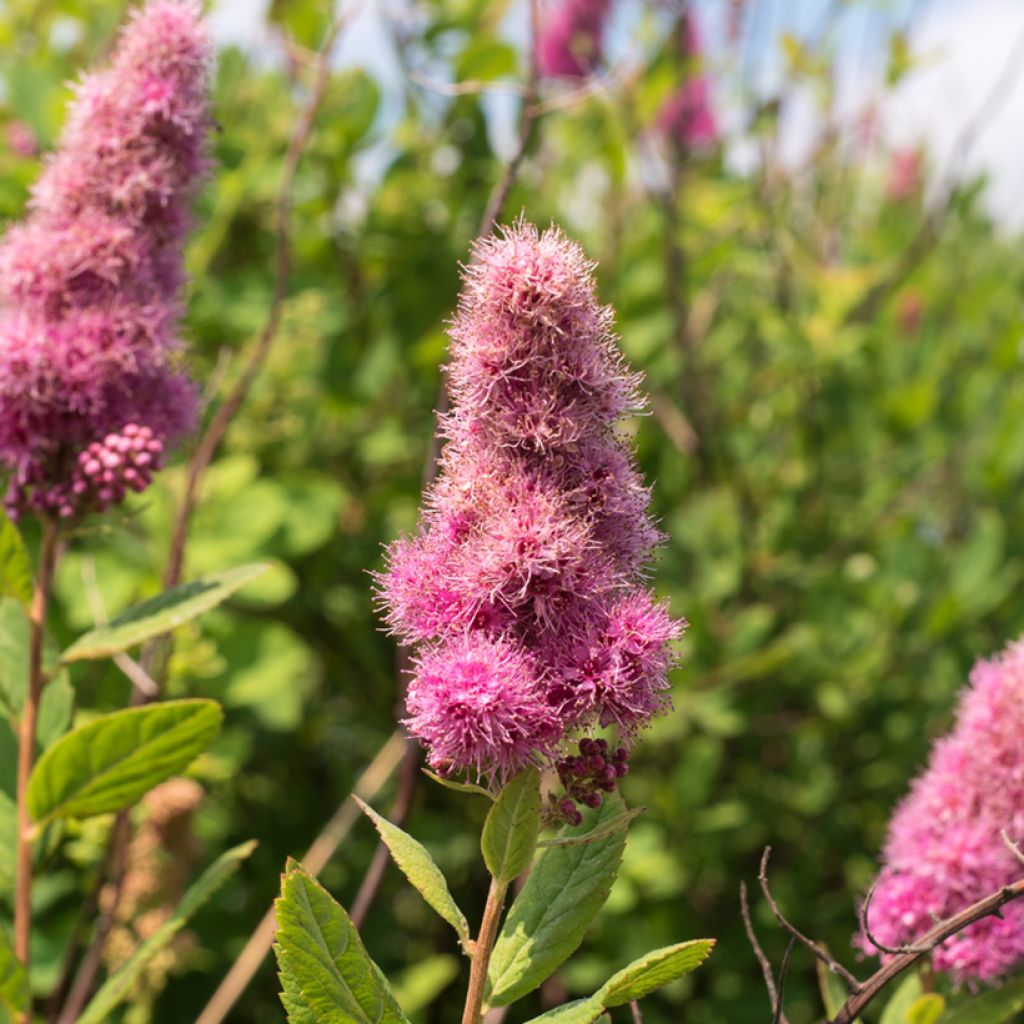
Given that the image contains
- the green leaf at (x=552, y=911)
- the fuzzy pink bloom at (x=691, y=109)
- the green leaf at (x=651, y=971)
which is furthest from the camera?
the fuzzy pink bloom at (x=691, y=109)

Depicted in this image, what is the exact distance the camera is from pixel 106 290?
169cm

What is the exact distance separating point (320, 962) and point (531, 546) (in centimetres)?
41

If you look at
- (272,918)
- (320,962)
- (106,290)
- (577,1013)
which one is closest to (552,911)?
(577,1013)

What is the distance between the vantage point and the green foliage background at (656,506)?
304 cm

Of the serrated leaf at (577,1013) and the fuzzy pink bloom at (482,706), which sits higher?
the fuzzy pink bloom at (482,706)

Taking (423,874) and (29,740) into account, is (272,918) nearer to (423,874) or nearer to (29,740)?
(29,740)

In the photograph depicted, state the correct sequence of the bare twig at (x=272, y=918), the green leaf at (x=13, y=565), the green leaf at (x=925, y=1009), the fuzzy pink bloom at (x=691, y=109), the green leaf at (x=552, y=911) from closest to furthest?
1. the green leaf at (x=552, y=911)
2. the green leaf at (x=925, y=1009)
3. the green leaf at (x=13, y=565)
4. the bare twig at (x=272, y=918)
5. the fuzzy pink bloom at (x=691, y=109)

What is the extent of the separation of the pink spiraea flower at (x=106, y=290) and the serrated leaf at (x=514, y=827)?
740 millimetres

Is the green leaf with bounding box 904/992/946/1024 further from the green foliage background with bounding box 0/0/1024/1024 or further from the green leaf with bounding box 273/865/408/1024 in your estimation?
the green foliage background with bounding box 0/0/1024/1024

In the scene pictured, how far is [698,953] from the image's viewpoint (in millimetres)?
1078

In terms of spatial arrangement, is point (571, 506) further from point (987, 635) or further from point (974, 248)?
point (974, 248)

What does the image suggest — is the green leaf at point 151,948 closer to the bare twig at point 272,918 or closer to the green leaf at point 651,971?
the bare twig at point 272,918

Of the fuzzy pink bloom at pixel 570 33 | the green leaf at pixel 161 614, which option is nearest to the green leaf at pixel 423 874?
the green leaf at pixel 161 614

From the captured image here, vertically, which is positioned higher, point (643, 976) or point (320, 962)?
point (320, 962)
